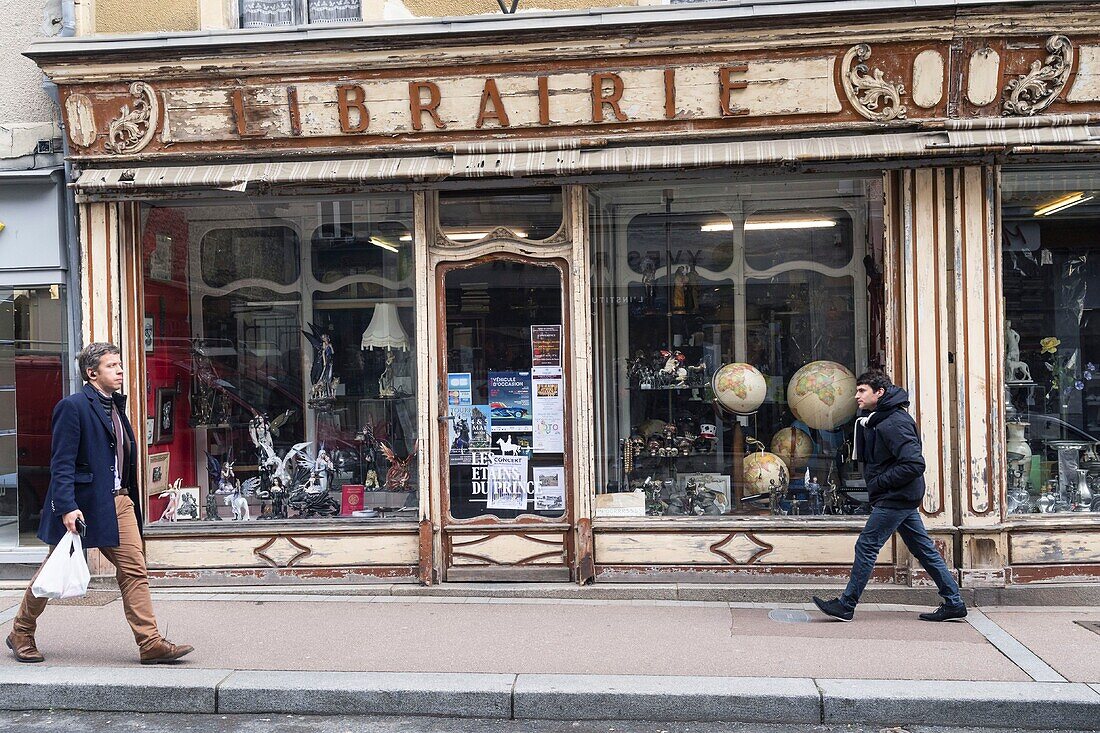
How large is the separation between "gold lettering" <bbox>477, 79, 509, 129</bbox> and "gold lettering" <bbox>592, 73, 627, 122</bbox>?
0.68 metres

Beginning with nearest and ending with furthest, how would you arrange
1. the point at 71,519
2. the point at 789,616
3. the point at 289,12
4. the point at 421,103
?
the point at 71,519 < the point at 789,616 < the point at 421,103 < the point at 289,12

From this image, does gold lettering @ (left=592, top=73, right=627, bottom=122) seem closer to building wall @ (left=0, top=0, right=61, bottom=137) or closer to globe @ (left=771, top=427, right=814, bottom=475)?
globe @ (left=771, top=427, right=814, bottom=475)

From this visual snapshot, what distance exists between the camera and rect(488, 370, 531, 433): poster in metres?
8.11

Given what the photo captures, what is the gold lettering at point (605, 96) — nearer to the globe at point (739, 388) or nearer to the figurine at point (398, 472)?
the globe at point (739, 388)

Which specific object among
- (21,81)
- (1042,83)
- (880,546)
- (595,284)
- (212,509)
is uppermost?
(21,81)

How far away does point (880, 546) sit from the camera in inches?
268

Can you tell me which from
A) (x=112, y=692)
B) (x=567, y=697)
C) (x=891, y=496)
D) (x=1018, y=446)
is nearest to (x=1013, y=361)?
(x=1018, y=446)

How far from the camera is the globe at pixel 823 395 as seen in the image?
819 centimetres

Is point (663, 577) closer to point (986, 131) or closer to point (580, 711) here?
point (580, 711)

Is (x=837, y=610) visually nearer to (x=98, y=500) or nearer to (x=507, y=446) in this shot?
(x=507, y=446)

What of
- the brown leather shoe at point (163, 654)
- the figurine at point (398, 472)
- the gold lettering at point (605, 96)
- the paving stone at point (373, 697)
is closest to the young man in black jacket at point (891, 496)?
the paving stone at point (373, 697)

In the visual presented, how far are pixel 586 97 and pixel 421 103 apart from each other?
1.25m

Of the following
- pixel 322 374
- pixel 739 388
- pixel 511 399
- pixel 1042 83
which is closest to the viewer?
pixel 1042 83

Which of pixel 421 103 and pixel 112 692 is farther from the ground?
Result: pixel 421 103
